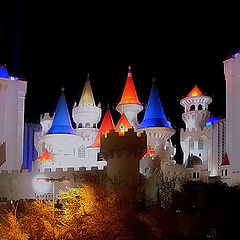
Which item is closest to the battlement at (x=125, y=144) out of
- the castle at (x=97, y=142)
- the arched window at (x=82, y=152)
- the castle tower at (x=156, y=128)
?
the castle at (x=97, y=142)

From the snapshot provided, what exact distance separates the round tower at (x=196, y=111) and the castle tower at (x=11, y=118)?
12.7 metres

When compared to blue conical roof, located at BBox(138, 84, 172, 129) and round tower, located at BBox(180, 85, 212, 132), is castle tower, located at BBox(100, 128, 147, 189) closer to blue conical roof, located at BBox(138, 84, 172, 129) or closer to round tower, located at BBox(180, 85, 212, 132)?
blue conical roof, located at BBox(138, 84, 172, 129)

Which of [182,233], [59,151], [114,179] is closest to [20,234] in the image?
[114,179]

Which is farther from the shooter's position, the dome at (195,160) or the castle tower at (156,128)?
the dome at (195,160)

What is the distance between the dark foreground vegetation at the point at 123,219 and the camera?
27375 millimetres

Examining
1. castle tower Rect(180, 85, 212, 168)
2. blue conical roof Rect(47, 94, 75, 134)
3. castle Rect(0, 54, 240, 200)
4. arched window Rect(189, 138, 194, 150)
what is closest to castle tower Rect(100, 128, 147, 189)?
castle Rect(0, 54, 240, 200)

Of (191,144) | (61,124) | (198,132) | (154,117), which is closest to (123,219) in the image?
(154,117)

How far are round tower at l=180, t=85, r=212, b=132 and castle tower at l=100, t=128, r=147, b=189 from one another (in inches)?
623

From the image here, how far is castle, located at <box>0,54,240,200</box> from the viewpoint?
114ft

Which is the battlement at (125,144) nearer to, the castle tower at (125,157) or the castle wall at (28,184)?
the castle tower at (125,157)

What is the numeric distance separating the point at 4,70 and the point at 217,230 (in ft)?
73.0

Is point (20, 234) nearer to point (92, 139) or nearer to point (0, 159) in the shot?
point (0, 159)

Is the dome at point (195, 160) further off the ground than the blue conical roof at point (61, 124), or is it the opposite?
the blue conical roof at point (61, 124)

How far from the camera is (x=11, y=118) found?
44.0 meters
